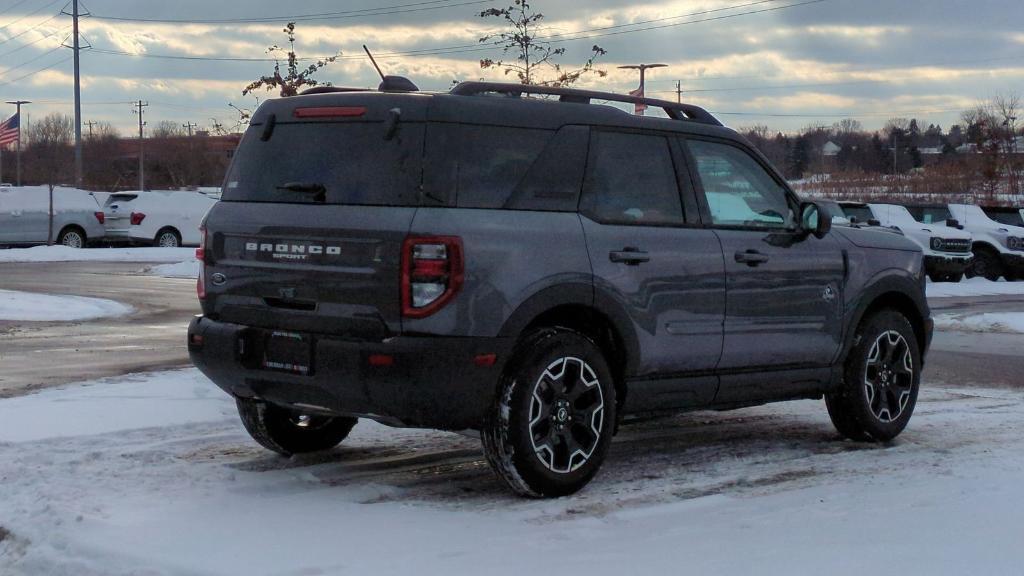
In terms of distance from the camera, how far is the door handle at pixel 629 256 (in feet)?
21.2

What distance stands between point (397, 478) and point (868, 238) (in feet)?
10.6

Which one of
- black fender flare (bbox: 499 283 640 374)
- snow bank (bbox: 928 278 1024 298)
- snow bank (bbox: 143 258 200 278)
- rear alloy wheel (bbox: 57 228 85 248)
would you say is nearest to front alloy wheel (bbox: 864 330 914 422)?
black fender flare (bbox: 499 283 640 374)

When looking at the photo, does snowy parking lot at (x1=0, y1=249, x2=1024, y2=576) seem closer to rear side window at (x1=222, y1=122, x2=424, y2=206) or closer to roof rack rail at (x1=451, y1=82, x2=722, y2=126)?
rear side window at (x1=222, y1=122, x2=424, y2=206)

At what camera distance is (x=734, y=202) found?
729 cm

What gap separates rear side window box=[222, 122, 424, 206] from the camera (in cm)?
600

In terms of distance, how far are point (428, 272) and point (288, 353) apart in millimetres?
869

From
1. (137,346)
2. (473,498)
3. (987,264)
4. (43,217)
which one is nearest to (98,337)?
(137,346)

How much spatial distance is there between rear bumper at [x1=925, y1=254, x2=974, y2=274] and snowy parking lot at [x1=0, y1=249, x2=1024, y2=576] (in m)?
16.8

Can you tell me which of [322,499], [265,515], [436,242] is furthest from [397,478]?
[436,242]

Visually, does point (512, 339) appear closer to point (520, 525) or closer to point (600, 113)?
point (520, 525)

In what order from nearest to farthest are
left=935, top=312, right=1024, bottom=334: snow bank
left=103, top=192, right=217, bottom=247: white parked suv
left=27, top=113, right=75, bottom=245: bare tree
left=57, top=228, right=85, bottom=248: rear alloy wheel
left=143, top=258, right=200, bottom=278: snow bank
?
1. left=935, top=312, right=1024, bottom=334: snow bank
2. left=143, top=258, right=200, bottom=278: snow bank
3. left=57, top=228, right=85, bottom=248: rear alloy wheel
4. left=103, top=192, right=217, bottom=247: white parked suv
5. left=27, top=113, right=75, bottom=245: bare tree

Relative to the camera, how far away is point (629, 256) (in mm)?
6496

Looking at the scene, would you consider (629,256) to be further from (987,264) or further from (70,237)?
(70,237)

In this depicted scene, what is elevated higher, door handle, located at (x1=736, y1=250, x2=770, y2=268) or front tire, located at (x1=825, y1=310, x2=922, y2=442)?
Result: door handle, located at (x1=736, y1=250, x2=770, y2=268)
